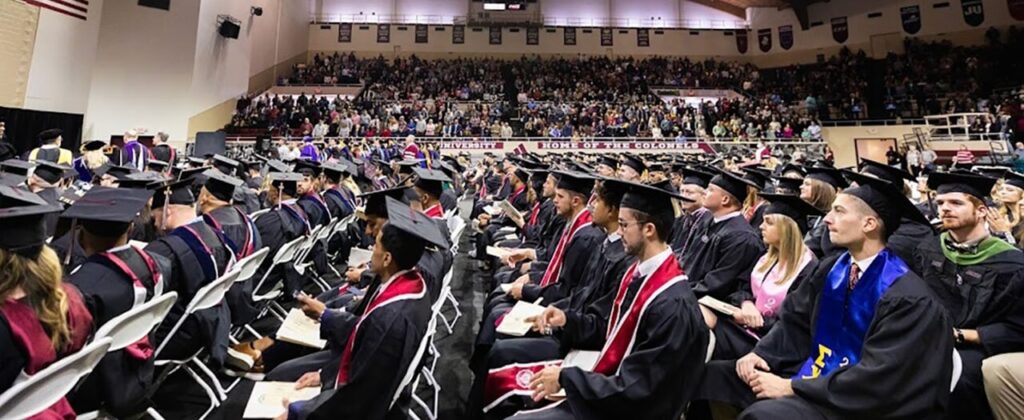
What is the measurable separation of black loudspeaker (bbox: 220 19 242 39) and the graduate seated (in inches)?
811

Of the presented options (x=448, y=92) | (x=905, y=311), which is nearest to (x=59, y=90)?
(x=448, y=92)

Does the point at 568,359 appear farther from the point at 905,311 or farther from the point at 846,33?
the point at 846,33

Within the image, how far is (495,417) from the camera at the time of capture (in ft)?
8.21

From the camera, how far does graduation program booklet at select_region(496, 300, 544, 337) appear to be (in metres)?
2.68

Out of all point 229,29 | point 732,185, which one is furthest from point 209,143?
point 732,185

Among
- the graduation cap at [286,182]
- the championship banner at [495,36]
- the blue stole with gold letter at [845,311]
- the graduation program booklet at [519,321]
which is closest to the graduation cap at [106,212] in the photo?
the graduation program booklet at [519,321]

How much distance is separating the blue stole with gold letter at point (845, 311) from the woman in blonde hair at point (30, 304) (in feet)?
9.26

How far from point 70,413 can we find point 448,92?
80.7 ft

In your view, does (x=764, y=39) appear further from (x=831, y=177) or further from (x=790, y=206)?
(x=790, y=206)

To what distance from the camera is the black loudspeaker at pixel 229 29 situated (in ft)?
59.2

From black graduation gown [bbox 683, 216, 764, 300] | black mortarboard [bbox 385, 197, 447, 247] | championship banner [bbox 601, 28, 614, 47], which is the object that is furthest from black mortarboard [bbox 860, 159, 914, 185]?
championship banner [bbox 601, 28, 614, 47]

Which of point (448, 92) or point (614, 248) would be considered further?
point (448, 92)

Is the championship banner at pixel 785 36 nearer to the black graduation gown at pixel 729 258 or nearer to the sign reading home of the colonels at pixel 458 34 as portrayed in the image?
the sign reading home of the colonels at pixel 458 34

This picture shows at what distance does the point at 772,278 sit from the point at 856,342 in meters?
1.02
